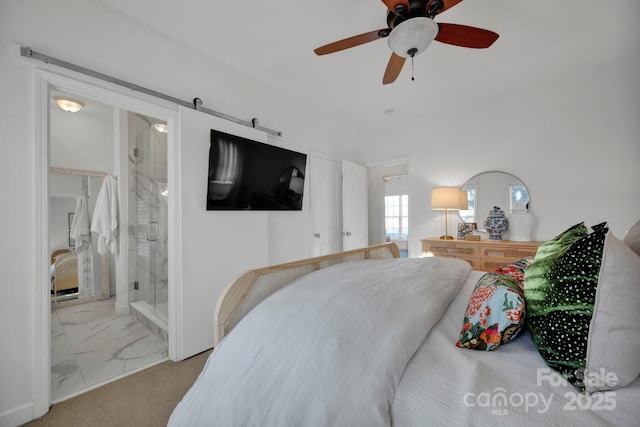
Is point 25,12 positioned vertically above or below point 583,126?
above

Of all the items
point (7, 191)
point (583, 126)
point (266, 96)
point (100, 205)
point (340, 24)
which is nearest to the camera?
point (7, 191)

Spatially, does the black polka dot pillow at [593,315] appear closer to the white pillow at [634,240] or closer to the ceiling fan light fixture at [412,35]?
the white pillow at [634,240]

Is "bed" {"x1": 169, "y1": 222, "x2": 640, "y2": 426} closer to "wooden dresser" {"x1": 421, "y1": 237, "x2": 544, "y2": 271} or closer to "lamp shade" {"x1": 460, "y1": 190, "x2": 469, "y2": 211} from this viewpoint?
"wooden dresser" {"x1": 421, "y1": 237, "x2": 544, "y2": 271}

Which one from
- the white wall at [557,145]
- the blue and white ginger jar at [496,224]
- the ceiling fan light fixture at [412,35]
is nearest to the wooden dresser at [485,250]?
the blue and white ginger jar at [496,224]

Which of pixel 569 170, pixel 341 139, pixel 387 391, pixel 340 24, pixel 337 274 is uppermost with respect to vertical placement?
pixel 340 24

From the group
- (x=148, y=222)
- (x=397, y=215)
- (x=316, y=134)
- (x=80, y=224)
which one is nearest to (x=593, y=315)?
(x=316, y=134)

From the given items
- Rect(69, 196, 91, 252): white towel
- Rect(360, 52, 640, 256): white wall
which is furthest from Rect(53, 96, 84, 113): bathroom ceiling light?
Rect(360, 52, 640, 256): white wall

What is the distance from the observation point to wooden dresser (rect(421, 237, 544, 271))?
2791 millimetres

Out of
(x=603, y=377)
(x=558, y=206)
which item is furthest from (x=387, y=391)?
(x=558, y=206)

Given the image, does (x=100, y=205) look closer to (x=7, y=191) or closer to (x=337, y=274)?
(x=7, y=191)

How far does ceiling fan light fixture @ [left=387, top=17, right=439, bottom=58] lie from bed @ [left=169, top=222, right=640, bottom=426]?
133 centimetres

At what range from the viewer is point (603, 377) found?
0.63 metres

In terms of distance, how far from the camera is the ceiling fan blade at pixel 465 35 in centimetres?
162

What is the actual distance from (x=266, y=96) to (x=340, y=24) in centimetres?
123
